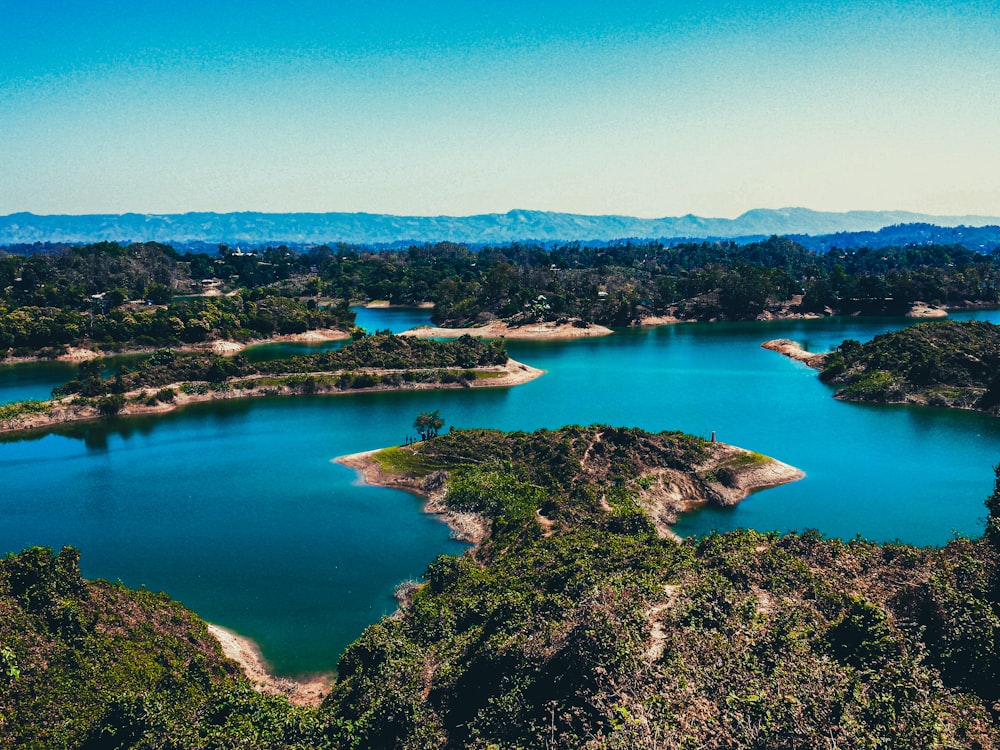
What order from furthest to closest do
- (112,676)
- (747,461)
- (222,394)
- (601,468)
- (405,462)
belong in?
(222,394) → (405,462) → (747,461) → (601,468) → (112,676)

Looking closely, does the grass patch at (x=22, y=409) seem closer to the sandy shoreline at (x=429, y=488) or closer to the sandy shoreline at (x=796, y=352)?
the sandy shoreline at (x=429, y=488)

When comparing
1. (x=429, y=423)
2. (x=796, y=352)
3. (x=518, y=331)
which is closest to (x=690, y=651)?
(x=429, y=423)

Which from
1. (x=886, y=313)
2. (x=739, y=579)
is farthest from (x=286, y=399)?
(x=886, y=313)

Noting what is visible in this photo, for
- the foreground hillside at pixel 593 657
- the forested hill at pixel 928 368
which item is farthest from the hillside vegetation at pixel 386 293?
the foreground hillside at pixel 593 657

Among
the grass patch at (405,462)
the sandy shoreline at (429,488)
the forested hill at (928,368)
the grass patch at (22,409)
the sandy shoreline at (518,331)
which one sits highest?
the forested hill at (928,368)

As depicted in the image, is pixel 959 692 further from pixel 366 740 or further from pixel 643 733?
pixel 366 740

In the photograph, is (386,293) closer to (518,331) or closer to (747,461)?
(518,331)
